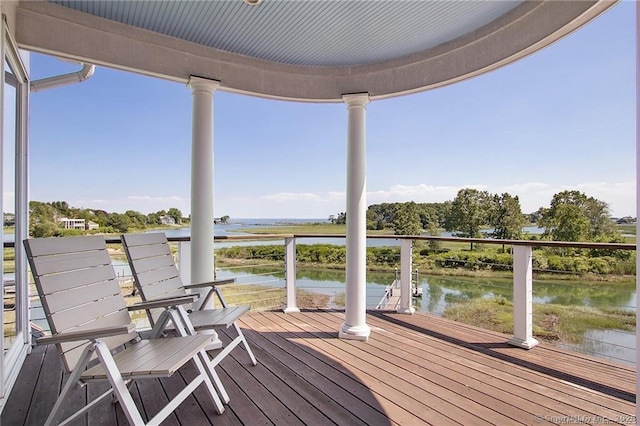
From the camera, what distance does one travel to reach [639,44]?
0.96 m

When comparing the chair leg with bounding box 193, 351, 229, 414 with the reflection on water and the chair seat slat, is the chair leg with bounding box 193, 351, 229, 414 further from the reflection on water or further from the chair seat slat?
the reflection on water

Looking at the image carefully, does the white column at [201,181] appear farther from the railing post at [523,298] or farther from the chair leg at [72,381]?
the railing post at [523,298]

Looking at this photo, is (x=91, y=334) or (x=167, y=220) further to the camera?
(x=167, y=220)

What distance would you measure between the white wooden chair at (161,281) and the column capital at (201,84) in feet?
4.23

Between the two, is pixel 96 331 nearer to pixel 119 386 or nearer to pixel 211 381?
pixel 119 386

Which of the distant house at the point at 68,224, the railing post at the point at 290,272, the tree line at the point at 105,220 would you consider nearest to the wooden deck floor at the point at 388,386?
the railing post at the point at 290,272

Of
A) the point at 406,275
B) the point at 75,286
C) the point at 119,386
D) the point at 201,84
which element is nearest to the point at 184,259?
the point at 75,286

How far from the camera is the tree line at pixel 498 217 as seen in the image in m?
12.0

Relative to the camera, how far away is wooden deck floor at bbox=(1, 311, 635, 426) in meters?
1.87

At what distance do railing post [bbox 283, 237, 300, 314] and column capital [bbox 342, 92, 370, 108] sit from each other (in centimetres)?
164

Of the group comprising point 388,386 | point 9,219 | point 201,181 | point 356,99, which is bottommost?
point 388,386

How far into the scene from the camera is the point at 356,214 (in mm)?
3207

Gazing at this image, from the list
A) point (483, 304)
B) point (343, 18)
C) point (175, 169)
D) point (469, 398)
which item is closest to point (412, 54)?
point (343, 18)

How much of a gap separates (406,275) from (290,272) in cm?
132
